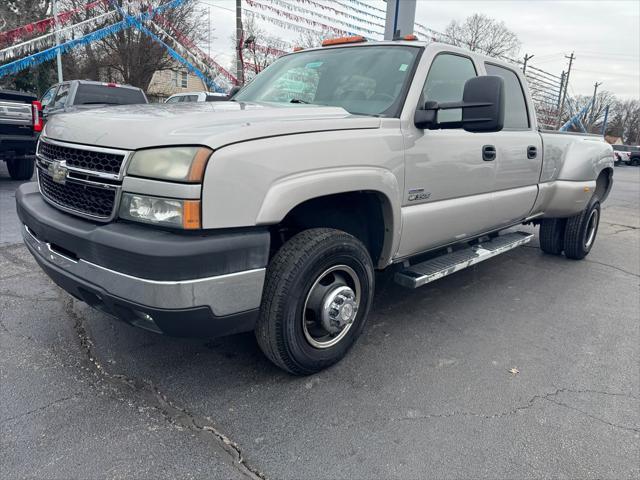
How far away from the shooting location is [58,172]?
2428 mm

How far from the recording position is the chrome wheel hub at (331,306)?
2.61 m

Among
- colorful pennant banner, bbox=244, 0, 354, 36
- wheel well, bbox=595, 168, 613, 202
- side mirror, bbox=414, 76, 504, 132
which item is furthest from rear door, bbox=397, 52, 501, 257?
colorful pennant banner, bbox=244, 0, 354, 36

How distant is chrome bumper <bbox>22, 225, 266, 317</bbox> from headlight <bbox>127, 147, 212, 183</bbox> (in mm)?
437

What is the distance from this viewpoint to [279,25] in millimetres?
16219

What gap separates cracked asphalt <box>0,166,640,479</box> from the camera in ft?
6.73

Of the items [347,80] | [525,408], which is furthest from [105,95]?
[525,408]

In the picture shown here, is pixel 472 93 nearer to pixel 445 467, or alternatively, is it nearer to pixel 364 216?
pixel 364 216

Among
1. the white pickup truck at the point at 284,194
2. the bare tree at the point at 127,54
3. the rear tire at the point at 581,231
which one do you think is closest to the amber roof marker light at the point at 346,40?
the white pickup truck at the point at 284,194

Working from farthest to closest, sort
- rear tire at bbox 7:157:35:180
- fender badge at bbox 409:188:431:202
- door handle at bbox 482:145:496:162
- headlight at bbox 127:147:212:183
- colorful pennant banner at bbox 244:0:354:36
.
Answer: colorful pennant banner at bbox 244:0:354:36, rear tire at bbox 7:157:35:180, door handle at bbox 482:145:496:162, fender badge at bbox 409:188:431:202, headlight at bbox 127:147:212:183

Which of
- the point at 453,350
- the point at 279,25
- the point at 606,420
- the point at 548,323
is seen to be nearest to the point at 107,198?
the point at 453,350

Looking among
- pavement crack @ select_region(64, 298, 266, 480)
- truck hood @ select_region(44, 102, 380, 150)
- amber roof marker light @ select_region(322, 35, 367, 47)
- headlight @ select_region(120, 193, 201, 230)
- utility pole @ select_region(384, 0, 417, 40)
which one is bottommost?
pavement crack @ select_region(64, 298, 266, 480)

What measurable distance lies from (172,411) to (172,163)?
1.21 meters

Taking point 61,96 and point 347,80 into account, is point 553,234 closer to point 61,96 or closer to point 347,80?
point 347,80

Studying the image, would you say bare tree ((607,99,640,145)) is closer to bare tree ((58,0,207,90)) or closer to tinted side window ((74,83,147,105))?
bare tree ((58,0,207,90))
